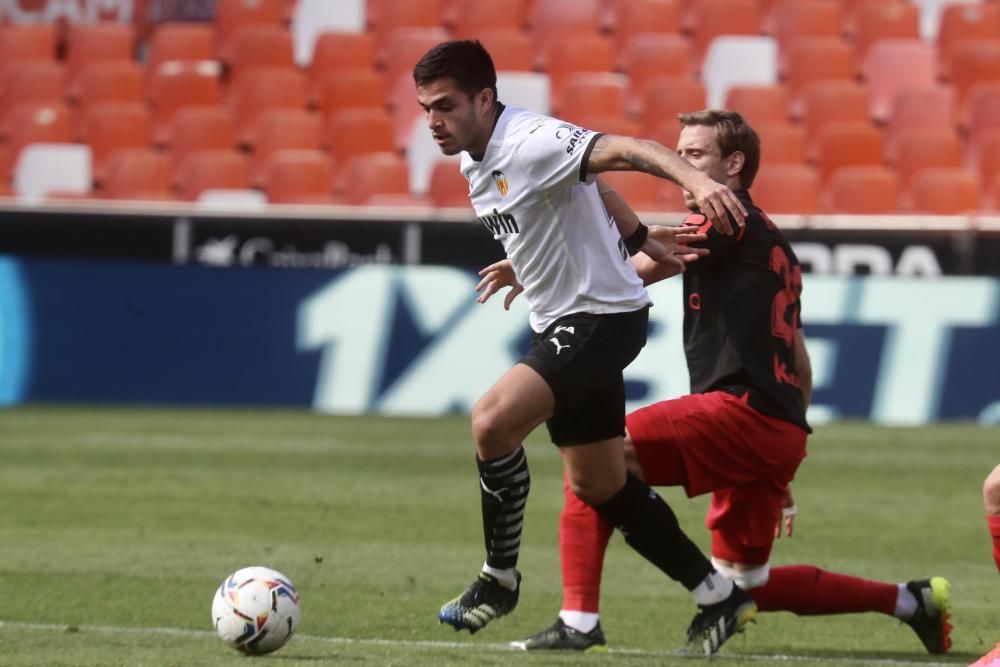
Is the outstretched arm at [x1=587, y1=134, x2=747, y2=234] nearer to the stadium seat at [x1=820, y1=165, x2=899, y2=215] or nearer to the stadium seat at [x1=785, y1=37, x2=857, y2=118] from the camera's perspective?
the stadium seat at [x1=820, y1=165, x2=899, y2=215]

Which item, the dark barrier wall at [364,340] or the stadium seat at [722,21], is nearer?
the dark barrier wall at [364,340]

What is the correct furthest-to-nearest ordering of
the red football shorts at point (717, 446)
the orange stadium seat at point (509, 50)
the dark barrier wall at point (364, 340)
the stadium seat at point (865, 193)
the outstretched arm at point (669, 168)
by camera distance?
the orange stadium seat at point (509, 50)
the stadium seat at point (865, 193)
the dark barrier wall at point (364, 340)
the red football shorts at point (717, 446)
the outstretched arm at point (669, 168)

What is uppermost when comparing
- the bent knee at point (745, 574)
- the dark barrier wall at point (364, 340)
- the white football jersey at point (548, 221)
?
the white football jersey at point (548, 221)

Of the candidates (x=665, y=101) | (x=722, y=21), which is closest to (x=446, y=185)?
(x=665, y=101)

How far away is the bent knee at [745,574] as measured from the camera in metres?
5.63

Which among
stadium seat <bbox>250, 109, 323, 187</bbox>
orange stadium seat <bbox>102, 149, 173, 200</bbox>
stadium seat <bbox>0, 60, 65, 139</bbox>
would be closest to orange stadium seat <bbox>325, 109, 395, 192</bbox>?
stadium seat <bbox>250, 109, 323, 187</bbox>

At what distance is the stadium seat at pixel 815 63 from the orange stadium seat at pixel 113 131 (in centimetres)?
642

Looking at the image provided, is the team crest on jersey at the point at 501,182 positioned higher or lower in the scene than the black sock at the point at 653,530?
higher

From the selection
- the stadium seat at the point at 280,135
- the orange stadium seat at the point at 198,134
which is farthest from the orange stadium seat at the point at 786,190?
the orange stadium seat at the point at 198,134

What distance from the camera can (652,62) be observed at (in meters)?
16.7

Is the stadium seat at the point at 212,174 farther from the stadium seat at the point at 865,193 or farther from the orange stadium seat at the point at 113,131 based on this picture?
the stadium seat at the point at 865,193

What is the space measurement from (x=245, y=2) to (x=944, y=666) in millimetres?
13449

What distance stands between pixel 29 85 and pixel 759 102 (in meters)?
7.16

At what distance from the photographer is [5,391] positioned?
1331 centimetres
